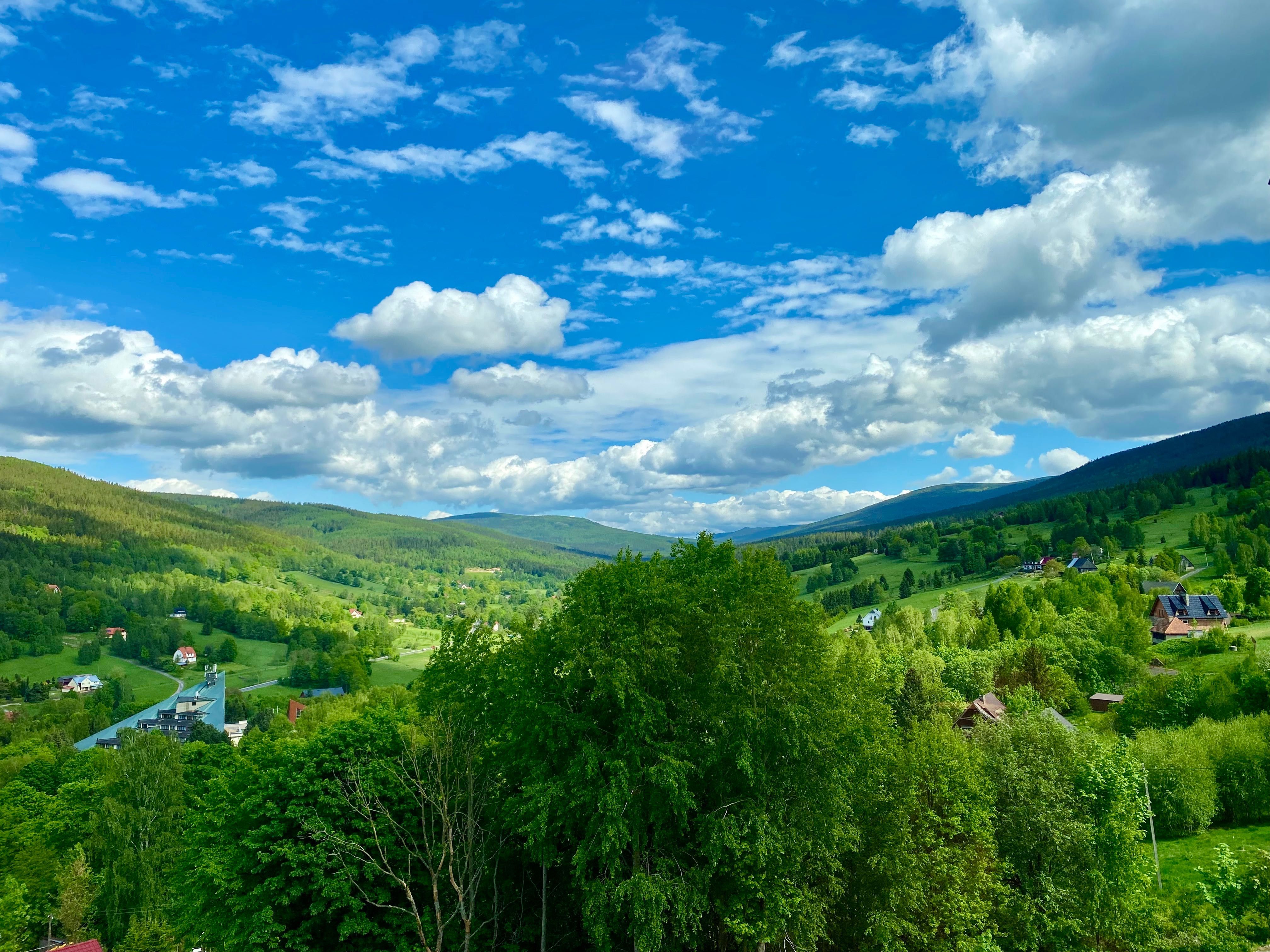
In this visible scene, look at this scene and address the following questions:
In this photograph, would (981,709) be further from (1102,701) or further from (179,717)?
(179,717)

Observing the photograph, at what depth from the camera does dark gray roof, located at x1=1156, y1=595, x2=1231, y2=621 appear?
91875mm

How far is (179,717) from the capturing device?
323ft

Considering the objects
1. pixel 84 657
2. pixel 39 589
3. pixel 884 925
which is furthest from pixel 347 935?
pixel 39 589

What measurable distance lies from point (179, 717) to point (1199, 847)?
108338mm

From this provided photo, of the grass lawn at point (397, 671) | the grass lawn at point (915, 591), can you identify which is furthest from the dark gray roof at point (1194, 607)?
the grass lawn at point (397, 671)

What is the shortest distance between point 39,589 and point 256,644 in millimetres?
48093

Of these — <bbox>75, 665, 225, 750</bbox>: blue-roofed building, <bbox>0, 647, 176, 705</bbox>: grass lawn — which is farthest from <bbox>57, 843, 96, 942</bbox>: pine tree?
<bbox>0, 647, 176, 705</bbox>: grass lawn

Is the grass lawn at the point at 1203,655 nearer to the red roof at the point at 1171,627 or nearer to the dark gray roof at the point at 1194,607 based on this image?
the dark gray roof at the point at 1194,607

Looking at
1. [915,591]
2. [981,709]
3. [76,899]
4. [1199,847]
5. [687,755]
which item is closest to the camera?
[687,755]

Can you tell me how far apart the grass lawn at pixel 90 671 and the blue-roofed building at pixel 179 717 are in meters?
21.0

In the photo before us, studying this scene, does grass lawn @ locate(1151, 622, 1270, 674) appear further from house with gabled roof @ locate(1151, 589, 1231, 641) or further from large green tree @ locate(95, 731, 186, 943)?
large green tree @ locate(95, 731, 186, 943)

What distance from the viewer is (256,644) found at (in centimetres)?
18200

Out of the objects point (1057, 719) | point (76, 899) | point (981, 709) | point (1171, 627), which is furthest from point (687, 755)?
point (1171, 627)

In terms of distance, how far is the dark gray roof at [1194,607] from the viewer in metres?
91.9
